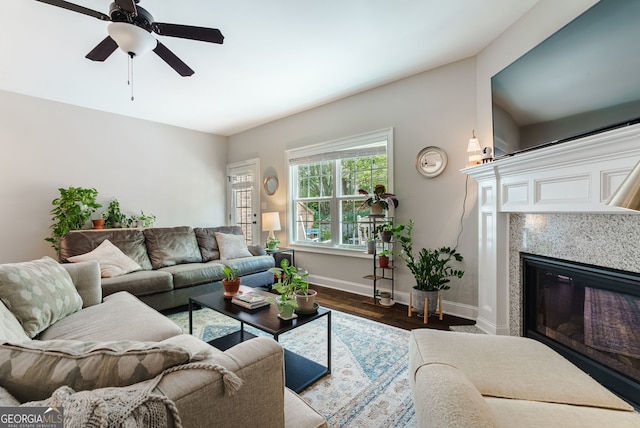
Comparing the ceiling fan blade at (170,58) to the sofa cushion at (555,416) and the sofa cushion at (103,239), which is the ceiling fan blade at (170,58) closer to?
the sofa cushion at (103,239)

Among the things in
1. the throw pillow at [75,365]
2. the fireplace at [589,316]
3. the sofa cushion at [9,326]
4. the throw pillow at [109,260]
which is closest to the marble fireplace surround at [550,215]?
the fireplace at [589,316]

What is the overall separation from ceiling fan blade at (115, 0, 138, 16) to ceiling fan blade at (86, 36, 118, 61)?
1.73ft

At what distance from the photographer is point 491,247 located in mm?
2389

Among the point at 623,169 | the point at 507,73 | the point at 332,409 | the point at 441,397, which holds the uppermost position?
the point at 507,73

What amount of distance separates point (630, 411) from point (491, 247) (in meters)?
1.51

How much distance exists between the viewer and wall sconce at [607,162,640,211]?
645mm

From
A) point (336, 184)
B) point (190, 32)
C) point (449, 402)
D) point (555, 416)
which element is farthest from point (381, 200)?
point (449, 402)

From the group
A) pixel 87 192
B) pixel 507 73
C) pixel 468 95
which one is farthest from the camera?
pixel 87 192

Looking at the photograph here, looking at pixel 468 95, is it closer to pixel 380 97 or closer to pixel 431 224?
pixel 380 97

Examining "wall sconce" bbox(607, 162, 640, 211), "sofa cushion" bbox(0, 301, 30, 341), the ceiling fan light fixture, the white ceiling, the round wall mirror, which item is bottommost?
"sofa cushion" bbox(0, 301, 30, 341)

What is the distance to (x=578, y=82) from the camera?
1590 mm

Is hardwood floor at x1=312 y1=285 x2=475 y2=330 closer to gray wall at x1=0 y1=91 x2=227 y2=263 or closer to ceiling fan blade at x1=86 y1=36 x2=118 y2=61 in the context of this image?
ceiling fan blade at x1=86 y1=36 x2=118 y2=61

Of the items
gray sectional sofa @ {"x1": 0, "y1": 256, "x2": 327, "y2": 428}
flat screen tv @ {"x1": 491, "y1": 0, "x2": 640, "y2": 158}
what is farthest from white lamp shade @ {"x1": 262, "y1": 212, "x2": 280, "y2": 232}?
gray sectional sofa @ {"x1": 0, "y1": 256, "x2": 327, "y2": 428}

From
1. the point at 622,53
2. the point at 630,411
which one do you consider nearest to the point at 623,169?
the point at 622,53
